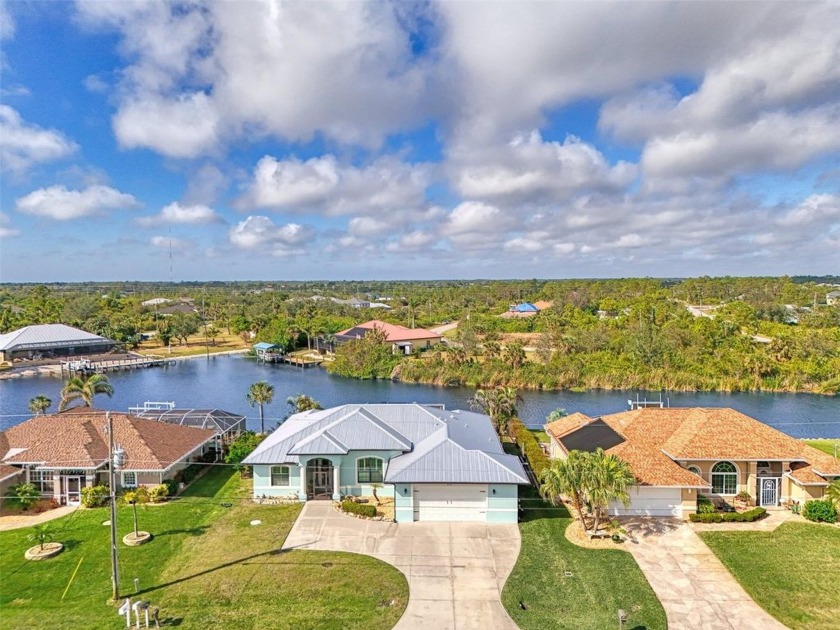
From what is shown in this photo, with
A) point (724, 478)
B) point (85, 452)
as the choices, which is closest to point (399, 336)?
point (85, 452)

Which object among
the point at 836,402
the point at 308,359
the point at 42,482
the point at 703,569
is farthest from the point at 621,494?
the point at 308,359

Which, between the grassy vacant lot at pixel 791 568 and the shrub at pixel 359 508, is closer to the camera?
the grassy vacant lot at pixel 791 568

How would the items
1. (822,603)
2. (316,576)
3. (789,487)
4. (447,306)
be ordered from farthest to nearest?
(447,306) < (789,487) < (316,576) < (822,603)

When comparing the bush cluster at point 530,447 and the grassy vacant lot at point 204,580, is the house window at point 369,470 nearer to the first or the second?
the grassy vacant lot at point 204,580

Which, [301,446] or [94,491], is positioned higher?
[301,446]

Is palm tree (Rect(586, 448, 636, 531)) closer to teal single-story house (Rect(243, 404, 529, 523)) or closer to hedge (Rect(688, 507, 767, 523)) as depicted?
teal single-story house (Rect(243, 404, 529, 523))

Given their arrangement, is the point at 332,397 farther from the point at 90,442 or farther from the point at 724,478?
the point at 724,478

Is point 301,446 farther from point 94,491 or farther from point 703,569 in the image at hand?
point 703,569

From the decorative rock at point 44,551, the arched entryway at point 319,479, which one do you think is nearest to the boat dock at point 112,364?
the decorative rock at point 44,551
